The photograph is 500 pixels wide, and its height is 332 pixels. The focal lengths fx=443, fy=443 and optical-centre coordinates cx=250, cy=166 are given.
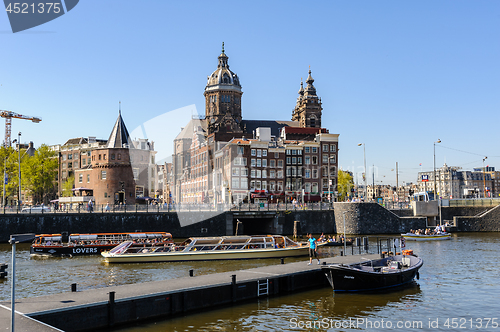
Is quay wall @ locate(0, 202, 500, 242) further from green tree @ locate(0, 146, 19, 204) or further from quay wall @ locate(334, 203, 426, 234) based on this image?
green tree @ locate(0, 146, 19, 204)

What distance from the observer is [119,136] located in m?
91.0

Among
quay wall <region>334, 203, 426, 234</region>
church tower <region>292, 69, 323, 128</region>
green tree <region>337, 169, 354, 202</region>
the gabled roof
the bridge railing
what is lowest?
quay wall <region>334, 203, 426, 234</region>

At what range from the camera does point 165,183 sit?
18438 centimetres

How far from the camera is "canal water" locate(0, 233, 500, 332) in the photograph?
21.7 meters

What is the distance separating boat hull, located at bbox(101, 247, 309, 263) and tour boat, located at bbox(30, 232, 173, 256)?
2.73m

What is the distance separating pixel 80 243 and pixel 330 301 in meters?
32.3

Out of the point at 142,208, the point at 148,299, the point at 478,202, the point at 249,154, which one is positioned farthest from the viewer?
the point at 249,154

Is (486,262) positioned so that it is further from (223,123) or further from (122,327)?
(223,123)

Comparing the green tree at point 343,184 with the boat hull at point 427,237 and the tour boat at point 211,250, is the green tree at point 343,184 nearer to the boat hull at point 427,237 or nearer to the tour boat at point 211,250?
the boat hull at point 427,237

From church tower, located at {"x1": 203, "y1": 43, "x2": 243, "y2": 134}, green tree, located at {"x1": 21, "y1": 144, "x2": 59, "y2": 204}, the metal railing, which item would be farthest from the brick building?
green tree, located at {"x1": 21, "y1": 144, "x2": 59, "y2": 204}

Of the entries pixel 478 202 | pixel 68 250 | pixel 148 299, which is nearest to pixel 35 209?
pixel 68 250

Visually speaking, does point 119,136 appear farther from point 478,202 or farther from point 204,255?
point 478,202

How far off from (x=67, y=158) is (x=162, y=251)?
87546mm

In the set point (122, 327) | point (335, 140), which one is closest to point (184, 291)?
point (122, 327)
